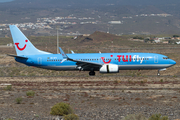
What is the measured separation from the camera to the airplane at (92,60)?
Result: 39.8m

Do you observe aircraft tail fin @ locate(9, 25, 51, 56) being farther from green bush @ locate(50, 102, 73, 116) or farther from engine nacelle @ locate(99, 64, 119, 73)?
green bush @ locate(50, 102, 73, 116)

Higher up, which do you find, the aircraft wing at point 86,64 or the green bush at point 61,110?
the aircraft wing at point 86,64

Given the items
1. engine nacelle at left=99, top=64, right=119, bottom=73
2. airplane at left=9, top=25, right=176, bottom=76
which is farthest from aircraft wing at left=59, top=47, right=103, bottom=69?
engine nacelle at left=99, top=64, right=119, bottom=73

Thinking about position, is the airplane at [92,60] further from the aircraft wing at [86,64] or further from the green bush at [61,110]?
the green bush at [61,110]

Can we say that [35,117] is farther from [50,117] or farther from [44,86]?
[44,86]

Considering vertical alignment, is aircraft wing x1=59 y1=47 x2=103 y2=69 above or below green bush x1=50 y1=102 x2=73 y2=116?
above

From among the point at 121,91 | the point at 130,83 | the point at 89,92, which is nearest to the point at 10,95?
the point at 89,92

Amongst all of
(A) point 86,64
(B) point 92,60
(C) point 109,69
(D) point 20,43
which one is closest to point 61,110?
(C) point 109,69

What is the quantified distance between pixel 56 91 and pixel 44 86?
A: 410 centimetres

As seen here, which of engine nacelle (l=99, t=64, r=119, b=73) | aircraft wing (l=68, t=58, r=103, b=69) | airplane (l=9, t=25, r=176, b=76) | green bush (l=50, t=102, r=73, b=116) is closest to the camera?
green bush (l=50, t=102, r=73, b=116)

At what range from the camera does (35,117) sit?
1938 cm

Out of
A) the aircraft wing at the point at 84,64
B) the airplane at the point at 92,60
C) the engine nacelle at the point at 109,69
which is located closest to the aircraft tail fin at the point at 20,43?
the airplane at the point at 92,60

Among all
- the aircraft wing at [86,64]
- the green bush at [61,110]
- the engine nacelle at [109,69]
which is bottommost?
the green bush at [61,110]

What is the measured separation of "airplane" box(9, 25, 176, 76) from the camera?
39.8 meters
